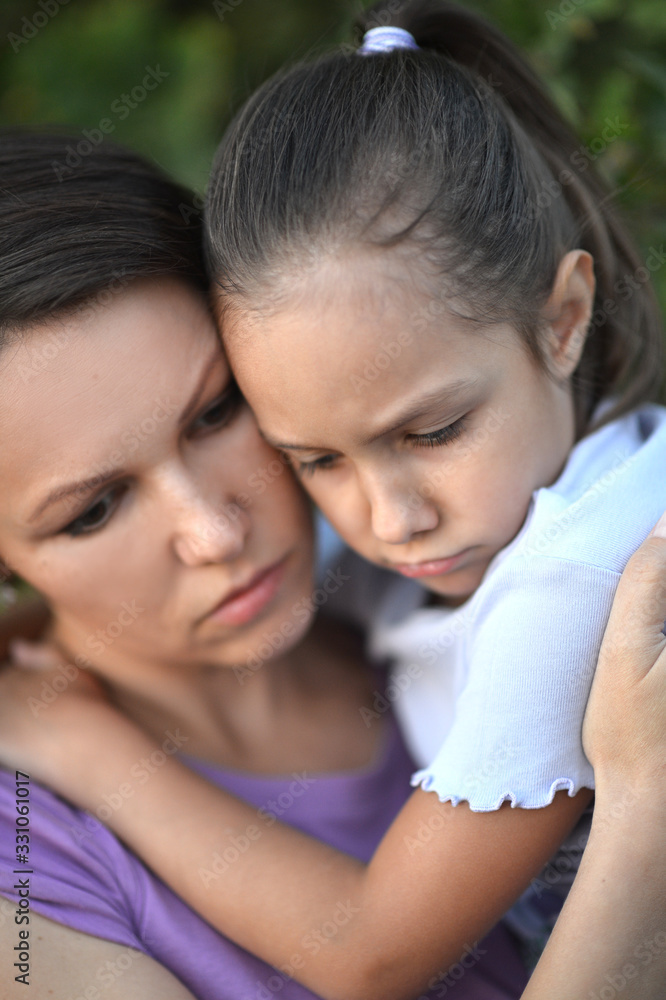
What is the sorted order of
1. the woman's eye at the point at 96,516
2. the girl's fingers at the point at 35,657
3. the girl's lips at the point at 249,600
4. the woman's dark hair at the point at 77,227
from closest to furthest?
the woman's dark hair at the point at 77,227
the woman's eye at the point at 96,516
the girl's lips at the point at 249,600
the girl's fingers at the point at 35,657

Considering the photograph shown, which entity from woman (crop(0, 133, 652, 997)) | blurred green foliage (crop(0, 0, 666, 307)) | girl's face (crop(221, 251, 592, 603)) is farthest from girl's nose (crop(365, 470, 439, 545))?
blurred green foliage (crop(0, 0, 666, 307))

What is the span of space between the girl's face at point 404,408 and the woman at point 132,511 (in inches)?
5.7

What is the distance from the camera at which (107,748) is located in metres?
1.76

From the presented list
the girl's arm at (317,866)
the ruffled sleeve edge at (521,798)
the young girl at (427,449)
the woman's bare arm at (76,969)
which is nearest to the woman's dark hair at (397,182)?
the young girl at (427,449)

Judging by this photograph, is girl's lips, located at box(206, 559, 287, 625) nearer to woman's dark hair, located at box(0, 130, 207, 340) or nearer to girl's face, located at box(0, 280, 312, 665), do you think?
girl's face, located at box(0, 280, 312, 665)

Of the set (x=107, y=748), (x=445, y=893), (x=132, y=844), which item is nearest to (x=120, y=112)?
(x=107, y=748)

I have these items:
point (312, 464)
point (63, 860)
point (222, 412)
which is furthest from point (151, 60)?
point (63, 860)

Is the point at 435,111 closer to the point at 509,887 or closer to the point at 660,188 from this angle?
the point at 660,188

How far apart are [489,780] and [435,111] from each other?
4.08ft

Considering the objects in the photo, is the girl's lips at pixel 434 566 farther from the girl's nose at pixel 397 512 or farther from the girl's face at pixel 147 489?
the girl's face at pixel 147 489

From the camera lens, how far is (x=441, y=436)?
5.34 feet

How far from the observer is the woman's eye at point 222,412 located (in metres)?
1.77

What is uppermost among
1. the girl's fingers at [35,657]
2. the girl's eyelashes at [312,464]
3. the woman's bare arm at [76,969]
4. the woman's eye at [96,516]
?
the woman's eye at [96,516]

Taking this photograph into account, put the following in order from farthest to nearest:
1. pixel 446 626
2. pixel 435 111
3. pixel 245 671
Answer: pixel 245 671 → pixel 446 626 → pixel 435 111
